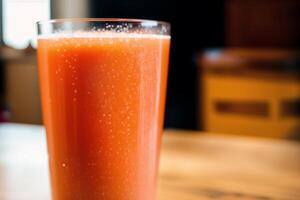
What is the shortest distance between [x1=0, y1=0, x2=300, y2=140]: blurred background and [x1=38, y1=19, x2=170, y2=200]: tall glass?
80 centimetres

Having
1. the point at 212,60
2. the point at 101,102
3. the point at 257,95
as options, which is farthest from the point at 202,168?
the point at 212,60

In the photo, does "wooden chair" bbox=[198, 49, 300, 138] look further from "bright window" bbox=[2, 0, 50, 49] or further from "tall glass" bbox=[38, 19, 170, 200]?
"bright window" bbox=[2, 0, 50, 49]

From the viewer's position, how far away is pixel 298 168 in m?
0.74

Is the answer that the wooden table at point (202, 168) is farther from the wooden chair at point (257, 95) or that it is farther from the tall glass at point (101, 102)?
the wooden chair at point (257, 95)

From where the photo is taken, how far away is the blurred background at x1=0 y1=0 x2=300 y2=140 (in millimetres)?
1833

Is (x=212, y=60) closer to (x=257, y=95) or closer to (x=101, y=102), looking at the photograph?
(x=257, y=95)

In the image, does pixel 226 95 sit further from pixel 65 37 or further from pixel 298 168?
pixel 65 37

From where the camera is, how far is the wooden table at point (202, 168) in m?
0.62

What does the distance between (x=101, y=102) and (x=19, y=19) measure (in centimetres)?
365

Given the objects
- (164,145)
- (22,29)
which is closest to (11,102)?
(22,29)

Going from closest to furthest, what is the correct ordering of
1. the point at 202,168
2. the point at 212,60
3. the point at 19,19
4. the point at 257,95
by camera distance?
the point at 202,168
the point at 257,95
the point at 212,60
the point at 19,19

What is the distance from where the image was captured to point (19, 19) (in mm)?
3898

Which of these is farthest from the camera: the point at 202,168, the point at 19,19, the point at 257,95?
the point at 19,19

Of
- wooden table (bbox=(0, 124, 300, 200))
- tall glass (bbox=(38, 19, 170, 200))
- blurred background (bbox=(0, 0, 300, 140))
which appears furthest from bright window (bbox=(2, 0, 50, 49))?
tall glass (bbox=(38, 19, 170, 200))
